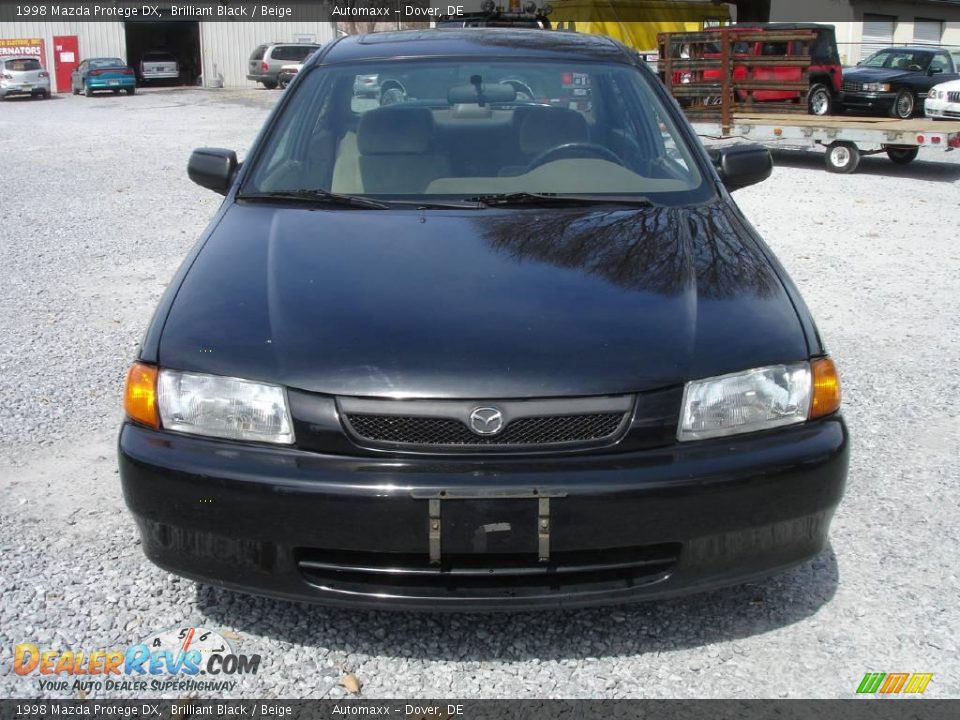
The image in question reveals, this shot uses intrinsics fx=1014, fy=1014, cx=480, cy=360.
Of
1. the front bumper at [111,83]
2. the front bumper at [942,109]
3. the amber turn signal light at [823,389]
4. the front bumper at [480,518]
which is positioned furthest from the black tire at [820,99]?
the front bumper at [111,83]

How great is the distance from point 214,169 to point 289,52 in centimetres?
3437

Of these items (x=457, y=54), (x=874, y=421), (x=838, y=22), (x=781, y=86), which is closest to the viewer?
(x=457, y=54)

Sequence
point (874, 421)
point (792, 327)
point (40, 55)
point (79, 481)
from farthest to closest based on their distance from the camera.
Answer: point (40, 55), point (874, 421), point (79, 481), point (792, 327)

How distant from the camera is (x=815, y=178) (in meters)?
12.8

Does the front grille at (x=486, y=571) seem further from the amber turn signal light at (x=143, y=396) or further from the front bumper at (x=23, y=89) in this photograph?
the front bumper at (x=23, y=89)

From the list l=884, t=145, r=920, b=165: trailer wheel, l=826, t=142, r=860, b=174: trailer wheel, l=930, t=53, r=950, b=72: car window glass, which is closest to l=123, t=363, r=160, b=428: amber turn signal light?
l=826, t=142, r=860, b=174: trailer wheel

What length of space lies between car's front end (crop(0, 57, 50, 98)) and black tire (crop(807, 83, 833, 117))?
24.7 m

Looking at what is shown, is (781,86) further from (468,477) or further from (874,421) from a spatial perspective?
(468,477)

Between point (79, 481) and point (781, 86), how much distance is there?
48.6ft

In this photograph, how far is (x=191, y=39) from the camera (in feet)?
144

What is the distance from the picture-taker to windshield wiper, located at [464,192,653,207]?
11.0 feet

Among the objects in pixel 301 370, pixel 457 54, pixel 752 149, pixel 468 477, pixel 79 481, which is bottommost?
pixel 79 481

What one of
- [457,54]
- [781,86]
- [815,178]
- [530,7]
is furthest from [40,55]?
[457,54]

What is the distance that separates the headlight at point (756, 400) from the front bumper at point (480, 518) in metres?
0.03
